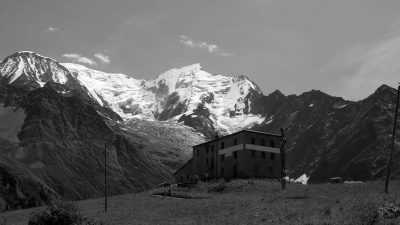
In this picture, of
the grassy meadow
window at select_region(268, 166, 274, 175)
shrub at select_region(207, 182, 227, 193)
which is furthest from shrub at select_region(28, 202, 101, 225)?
window at select_region(268, 166, 274, 175)

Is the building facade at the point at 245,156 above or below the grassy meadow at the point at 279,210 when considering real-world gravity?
above

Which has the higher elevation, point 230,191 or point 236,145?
point 236,145

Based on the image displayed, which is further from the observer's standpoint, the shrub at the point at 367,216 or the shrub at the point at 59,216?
the shrub at the point at 59,216

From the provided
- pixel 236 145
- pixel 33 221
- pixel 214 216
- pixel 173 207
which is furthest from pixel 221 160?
pixel 33 221

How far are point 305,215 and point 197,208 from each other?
54.5ft

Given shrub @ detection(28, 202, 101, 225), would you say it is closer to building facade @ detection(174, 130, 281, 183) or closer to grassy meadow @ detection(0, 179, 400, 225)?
grassy meadow @ detection(0, 179, 400, 225)

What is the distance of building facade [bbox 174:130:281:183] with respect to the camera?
106062mm

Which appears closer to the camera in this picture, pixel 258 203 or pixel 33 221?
pixel 33 221

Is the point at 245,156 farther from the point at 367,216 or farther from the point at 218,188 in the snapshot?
the point at 367,216

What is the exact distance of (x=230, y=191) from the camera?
81.1m

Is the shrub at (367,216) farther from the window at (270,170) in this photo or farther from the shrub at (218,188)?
the window at (270,170)

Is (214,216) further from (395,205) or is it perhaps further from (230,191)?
(230,191)

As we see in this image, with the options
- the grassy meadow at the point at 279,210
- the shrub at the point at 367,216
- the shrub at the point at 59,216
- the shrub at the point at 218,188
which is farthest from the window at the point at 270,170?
the shrub at the point at 367,216

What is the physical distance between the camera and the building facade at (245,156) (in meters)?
106
